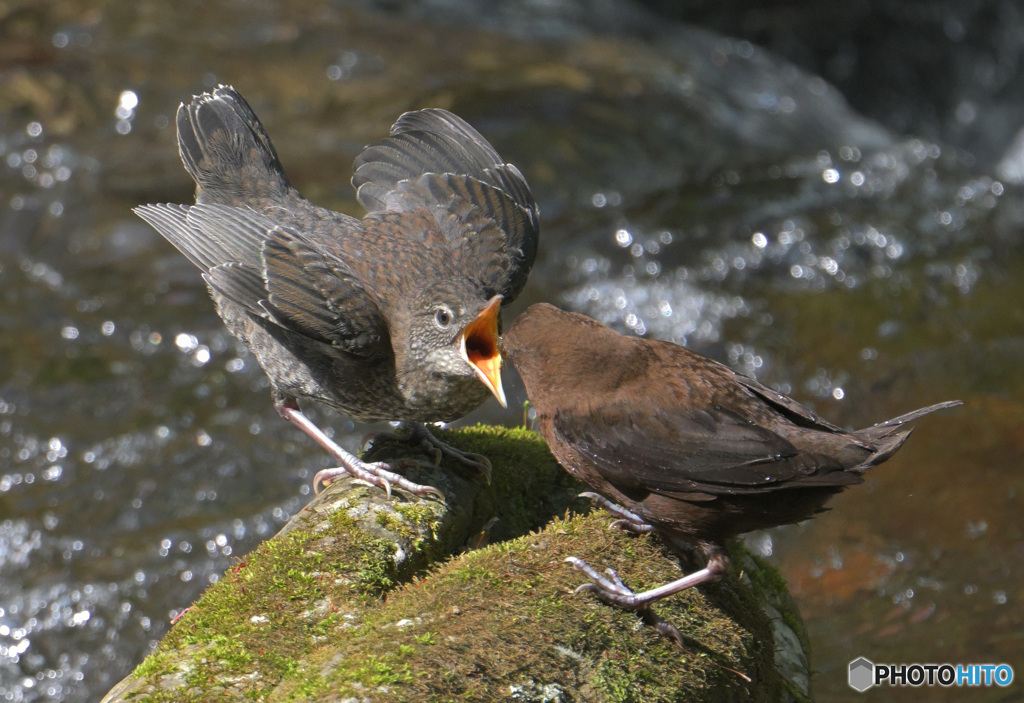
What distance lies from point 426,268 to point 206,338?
4327 mm

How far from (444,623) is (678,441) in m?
1.11

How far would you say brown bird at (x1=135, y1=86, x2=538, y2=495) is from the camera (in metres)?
4.51

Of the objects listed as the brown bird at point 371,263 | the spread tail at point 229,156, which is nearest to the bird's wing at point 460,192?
the brown bird at point 371,263

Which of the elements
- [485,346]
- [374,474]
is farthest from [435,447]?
[485,346]

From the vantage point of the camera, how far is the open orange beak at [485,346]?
431 cm

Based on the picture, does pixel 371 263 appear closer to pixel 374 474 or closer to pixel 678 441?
pixel 374 474

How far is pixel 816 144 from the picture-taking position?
11.4 metres

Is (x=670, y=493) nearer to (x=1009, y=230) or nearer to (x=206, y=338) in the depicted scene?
(x=206, y=338)

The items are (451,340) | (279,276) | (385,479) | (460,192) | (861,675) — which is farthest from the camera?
(861,675)

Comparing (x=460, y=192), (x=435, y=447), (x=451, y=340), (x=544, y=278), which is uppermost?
(x=460, y=192)

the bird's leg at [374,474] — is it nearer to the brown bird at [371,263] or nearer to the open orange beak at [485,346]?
the brown bird at [371,263]

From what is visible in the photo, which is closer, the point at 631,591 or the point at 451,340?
the point at 631,591

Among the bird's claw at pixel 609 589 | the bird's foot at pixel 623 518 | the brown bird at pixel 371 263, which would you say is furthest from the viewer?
the brown bird at pixel 371 263

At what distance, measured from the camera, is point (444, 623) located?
3.37 m
